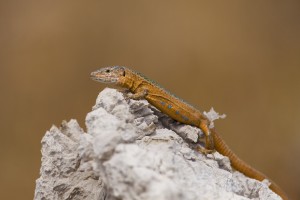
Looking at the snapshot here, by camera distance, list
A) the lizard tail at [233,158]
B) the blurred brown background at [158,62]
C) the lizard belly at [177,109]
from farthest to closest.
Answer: the blurred brown background at [158,62] < the lizard tail at [233,158] < the lizard belly at [177,109]

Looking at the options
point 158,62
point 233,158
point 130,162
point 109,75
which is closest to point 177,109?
point 109,75

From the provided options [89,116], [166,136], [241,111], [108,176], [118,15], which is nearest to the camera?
[108,176]

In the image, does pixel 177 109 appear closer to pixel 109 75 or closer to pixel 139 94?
pixel 139 94

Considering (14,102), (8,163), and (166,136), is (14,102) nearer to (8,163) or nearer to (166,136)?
(8,163)

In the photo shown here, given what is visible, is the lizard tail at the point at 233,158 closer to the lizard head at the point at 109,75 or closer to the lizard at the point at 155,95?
the lizard at the point at 155,95

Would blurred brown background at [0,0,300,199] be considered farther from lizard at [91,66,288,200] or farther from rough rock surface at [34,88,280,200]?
rough rock surface at [34,88,280,200]

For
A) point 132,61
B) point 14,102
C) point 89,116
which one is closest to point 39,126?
point 14,102

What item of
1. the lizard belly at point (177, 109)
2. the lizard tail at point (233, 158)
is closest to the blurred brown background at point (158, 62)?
the lizard tail at point (233, 158)

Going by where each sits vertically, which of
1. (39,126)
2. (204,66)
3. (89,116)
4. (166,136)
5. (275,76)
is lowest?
(89,116)
